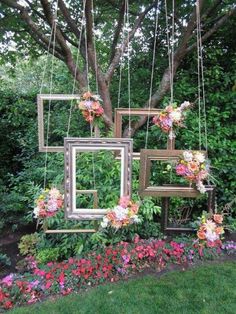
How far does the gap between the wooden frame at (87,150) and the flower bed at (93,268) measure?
110cm

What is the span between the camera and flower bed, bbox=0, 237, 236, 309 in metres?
2.71

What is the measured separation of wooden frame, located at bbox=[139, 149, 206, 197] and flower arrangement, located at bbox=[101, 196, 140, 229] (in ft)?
0.38

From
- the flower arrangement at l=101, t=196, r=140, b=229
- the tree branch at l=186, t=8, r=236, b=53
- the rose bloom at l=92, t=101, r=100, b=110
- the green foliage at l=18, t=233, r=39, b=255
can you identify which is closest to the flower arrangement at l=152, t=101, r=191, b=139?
the rose bloom at l=92, t=101, r=100, b=110

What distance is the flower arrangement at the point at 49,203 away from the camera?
2032mm

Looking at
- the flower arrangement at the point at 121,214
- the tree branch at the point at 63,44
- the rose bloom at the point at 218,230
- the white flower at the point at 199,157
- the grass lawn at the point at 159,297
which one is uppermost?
the tree branch at the point at 63,44

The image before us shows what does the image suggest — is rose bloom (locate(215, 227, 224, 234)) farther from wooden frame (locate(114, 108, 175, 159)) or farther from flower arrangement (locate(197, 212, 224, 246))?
wooden frame (locate(114, 108, 175, 159))

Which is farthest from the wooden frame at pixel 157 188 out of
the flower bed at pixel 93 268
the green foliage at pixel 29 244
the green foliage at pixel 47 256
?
the green foliage at pixel 29 244

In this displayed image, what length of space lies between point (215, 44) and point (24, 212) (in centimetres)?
356

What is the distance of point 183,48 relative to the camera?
404 cm

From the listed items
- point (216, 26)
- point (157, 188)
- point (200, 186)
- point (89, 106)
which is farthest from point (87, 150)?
point (216, 26)

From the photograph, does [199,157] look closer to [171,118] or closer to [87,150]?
[171,118]

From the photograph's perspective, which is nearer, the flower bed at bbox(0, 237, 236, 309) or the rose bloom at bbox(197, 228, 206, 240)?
the rose bloom at bbox(197, 228, 206, 240)

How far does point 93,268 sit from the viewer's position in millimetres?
2934

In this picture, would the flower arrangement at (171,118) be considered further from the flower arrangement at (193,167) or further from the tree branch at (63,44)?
the tree branch at (63,44)
